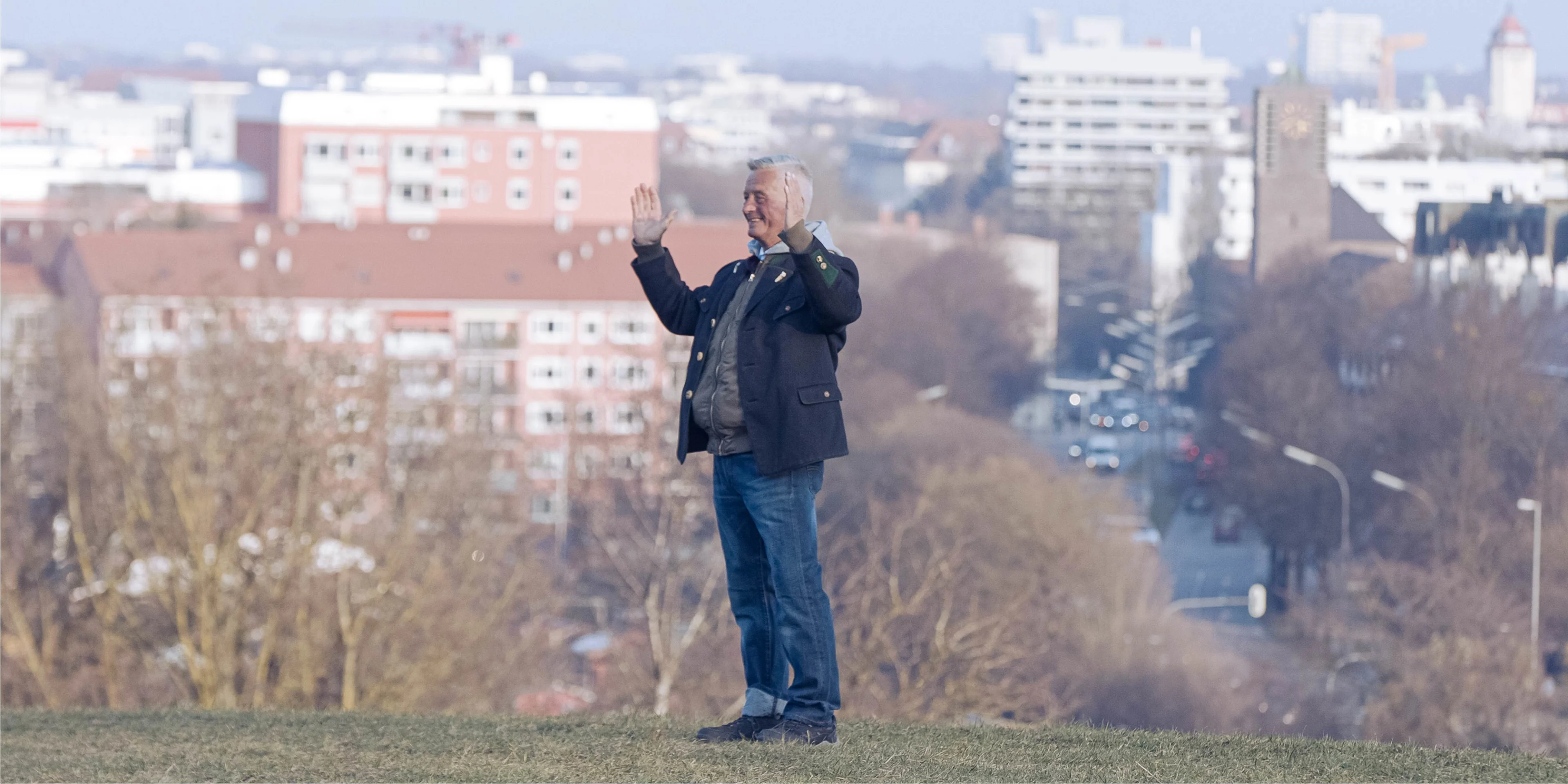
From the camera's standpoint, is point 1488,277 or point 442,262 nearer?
point 1488,277

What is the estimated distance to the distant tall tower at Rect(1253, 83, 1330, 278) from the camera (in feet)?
304

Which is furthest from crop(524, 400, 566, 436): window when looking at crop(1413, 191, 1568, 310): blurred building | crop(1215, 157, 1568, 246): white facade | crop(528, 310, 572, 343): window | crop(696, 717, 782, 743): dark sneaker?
crop(1215, 157, 1568, 246): white facade

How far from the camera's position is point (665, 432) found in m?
40.6

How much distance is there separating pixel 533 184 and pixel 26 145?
33416 millimetres

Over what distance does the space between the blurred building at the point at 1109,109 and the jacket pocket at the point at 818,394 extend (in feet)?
492

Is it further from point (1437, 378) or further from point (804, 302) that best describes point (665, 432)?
point (804, 302)

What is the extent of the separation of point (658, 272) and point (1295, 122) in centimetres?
9419

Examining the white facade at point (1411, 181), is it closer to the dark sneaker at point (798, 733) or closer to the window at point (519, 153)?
the window at point (519, 153)

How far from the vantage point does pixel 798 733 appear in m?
6.48

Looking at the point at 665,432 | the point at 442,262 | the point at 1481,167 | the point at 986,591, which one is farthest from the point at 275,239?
the point at 1481,167

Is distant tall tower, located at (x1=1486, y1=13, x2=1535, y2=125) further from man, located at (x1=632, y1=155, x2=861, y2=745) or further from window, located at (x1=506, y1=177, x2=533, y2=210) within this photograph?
man, located at (x1=632, y1=155, x2=861, y2=745)

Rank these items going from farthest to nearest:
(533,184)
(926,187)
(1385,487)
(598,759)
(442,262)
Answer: (926,187), (533,184), (442,262), (1385,487), (598,759)

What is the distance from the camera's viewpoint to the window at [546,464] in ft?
140

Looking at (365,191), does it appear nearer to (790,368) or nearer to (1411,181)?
(1411,181)
